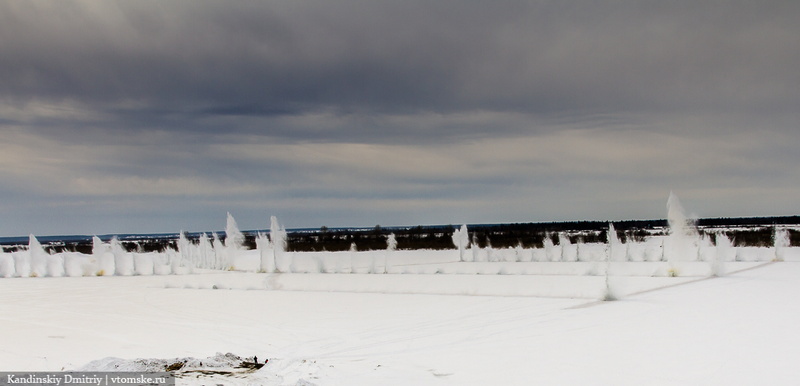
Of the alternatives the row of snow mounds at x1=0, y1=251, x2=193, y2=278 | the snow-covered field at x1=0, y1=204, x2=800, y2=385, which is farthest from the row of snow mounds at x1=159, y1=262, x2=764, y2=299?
the row of snow mounds at x1=0, y1=251, x2=193, y2=278

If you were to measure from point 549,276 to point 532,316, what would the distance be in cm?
1204

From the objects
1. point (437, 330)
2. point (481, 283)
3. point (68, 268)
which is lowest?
point (481, 283)

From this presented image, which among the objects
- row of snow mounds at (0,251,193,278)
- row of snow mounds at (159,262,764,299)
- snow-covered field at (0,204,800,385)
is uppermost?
row of snow mounds at (0,251,193,278)

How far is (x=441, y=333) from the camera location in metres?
10.5

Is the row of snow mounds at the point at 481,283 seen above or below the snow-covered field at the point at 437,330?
below

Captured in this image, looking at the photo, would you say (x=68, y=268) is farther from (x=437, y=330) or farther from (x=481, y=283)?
(x=437, y=330)

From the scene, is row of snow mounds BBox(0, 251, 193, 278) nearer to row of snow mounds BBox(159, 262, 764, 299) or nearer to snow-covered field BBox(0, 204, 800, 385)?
row of snow mounds BBox(159, 262, 764, 299)

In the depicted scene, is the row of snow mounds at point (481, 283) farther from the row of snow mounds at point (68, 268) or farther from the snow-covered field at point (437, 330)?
the row of snow mounds at point (68, 268)

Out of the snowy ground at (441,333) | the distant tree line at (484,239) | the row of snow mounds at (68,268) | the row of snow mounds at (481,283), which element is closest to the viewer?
the snowy ground at (441,333)

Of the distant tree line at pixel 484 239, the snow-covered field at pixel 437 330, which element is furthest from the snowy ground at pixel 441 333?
the distant tree line at pixel 484 239

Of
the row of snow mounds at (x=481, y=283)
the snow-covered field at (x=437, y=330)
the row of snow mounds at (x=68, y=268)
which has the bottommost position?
the row of snow mounds at (x=481, y=283)

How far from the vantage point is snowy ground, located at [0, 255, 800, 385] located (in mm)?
7250

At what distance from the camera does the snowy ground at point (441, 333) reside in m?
7.25

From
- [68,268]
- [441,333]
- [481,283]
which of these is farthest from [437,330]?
[68,268]
